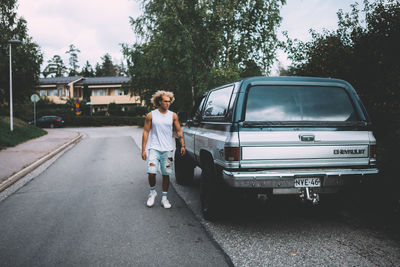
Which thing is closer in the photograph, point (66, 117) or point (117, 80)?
point (66, 117)

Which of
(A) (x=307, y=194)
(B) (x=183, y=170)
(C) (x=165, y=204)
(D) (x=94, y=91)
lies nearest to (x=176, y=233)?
(C) (x=165, y=204)

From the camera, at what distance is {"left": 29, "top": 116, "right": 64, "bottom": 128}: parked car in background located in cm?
3725

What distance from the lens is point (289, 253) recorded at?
3.42m

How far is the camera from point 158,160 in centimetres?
513

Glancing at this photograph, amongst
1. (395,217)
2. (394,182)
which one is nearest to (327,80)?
(394,182)

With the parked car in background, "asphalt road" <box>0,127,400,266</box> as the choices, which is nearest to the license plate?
"asphalt road" <box>0,127,400,266</box>

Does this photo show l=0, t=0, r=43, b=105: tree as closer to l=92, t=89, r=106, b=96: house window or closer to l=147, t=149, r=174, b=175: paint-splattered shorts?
l=147, t=149, r=174, b=175: paint-splattered shorts

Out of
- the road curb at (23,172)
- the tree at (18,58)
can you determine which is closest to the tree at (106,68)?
the tree at (18,58)

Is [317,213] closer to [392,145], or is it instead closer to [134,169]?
[392,145]

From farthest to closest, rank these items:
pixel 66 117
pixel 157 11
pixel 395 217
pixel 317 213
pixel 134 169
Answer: pixel 66 117 → pixel 157 11 → pixel 134 169 → pixel 317 213 → pixel 395 217

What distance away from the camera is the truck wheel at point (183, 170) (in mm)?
6715

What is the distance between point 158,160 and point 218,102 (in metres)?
1.35

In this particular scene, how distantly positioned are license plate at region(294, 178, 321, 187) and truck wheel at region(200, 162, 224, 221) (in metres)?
0.92

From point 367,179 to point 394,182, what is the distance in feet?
2.56
